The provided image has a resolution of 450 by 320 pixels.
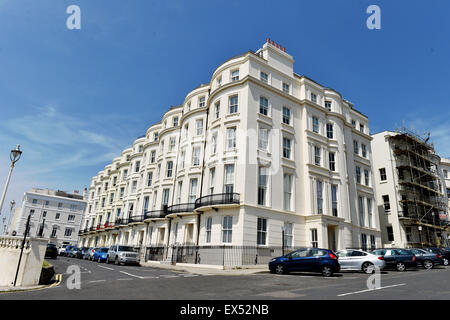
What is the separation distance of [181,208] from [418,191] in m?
34.0

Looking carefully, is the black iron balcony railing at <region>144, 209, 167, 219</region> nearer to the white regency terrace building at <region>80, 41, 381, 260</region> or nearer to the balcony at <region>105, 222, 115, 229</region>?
the white regency terrace building at <region>80, 41, 381, 260</region>

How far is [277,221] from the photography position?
77.3 feet

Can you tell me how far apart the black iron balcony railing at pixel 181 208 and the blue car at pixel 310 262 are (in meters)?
12.3

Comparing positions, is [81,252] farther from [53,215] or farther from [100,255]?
[53,215]

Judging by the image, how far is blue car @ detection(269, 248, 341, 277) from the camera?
49.5 feet

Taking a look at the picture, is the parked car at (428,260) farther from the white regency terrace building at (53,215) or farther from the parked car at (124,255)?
the white regency terrace building at (53,215)

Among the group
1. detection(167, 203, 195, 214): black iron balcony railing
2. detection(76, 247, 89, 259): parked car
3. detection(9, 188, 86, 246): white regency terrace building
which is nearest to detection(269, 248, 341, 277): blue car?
detection(167, 203, 195, 214): black iron balcony railing

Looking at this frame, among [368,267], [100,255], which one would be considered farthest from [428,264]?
[100,255]
